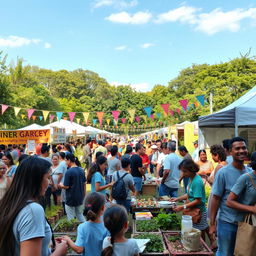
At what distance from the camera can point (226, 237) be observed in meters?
2.83

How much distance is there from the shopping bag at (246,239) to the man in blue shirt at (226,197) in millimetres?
225

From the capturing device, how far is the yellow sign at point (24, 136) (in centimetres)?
1045

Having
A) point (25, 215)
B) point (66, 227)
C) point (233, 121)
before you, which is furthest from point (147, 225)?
point (25, 215)

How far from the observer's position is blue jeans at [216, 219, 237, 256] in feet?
9.15

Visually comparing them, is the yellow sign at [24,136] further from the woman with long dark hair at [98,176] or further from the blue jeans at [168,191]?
the woman with long dark hair at [98,176]

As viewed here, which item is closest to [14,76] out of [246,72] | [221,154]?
[246,72]

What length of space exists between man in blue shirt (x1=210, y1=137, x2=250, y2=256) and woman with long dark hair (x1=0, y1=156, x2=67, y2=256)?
6.52 ft

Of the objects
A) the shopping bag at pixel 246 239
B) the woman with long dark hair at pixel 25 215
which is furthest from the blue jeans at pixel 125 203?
the woman with long dark hair at pixel 25 215

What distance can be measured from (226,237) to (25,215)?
224cm

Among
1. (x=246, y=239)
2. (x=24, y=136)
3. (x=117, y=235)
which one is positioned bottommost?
(x=246, y=239)

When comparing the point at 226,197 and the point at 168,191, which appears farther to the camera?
the point at 168,191

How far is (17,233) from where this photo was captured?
4.52ft

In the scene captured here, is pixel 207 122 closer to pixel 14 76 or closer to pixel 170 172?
pixel 170 172

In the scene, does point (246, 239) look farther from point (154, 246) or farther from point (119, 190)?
point (119, 190)
